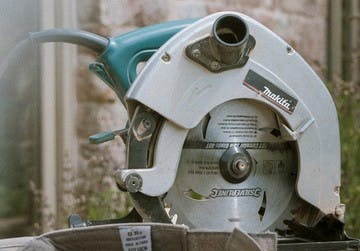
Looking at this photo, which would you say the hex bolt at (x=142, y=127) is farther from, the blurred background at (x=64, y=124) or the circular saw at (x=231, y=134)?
the blurred background at (x=64, y=124)

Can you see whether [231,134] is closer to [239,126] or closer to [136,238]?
[239,126]

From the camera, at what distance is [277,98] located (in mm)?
2010

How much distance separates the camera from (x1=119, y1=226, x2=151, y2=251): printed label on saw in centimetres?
165

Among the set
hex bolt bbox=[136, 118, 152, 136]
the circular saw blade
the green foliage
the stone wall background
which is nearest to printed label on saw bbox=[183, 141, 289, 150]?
the circular saw blade

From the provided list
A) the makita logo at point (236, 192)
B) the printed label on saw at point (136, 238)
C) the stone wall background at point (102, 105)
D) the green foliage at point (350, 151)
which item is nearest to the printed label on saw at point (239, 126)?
the makita logo at point (236, 192)

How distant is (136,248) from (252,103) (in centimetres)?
50

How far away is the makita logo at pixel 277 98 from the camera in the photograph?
2.00 metres

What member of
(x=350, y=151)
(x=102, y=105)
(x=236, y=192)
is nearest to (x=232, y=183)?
(x=236, y=192)

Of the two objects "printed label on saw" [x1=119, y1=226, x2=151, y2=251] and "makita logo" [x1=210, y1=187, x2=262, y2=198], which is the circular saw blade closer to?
"makita logo" [x1=210, y1=187, x2=262, y2=198]

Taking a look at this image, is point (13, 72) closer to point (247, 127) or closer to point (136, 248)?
point (247, 127)

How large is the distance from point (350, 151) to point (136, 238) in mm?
2315

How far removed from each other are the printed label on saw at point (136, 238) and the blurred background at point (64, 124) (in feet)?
5.38

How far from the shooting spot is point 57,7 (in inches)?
147

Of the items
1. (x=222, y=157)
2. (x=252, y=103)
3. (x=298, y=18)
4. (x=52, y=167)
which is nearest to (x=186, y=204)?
(x=222, y=157)
